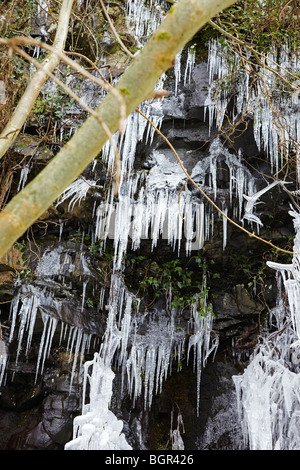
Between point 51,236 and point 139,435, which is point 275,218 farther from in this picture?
point 139,435

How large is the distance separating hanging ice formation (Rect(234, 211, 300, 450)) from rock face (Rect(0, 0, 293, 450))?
0.62 m

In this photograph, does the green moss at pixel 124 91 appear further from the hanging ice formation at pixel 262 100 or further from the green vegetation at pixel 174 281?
the green vegetation at pixel 174 281

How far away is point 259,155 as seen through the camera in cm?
423

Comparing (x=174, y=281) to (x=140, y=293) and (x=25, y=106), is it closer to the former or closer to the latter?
(x=140, y=293)

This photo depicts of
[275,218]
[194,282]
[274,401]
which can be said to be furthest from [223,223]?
[274,401]

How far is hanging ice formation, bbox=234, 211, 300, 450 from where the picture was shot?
3273 mm

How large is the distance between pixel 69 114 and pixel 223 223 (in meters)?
2.16

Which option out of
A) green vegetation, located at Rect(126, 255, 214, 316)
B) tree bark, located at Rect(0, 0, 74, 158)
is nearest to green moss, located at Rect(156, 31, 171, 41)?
tree bark, located at Rect(0, 0, 74, 158)

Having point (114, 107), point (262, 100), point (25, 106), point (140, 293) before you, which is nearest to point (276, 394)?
point (140, 293)

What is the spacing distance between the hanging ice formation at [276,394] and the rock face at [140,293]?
2.05 ft

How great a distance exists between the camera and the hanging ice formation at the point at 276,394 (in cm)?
327

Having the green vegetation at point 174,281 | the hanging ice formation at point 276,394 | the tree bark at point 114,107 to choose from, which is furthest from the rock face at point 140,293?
the tree bark at point 114,107

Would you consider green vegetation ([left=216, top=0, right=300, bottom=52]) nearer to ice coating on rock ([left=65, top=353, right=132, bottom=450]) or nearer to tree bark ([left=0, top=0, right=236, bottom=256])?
tree bark ([left=0, top=0, right=236, bottom=256])

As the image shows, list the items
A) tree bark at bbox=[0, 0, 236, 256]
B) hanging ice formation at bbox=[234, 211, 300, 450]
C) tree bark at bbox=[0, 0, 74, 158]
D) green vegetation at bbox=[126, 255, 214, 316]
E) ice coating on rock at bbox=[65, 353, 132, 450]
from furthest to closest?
green vegetation at bbox=[126, 255, 214, 316] < hanging ice formation at bbox=[234, 211, 300, 450] < ice coating on rock at bbox=[65, 353, 132, 450] < tree bark at bbox=[0, 0, 74, 158] < tree bark at bbox=[0, 0, 236, 256]
